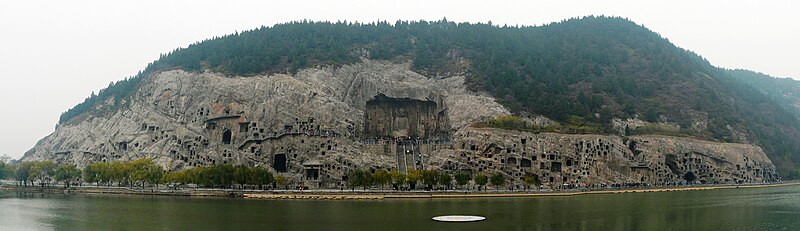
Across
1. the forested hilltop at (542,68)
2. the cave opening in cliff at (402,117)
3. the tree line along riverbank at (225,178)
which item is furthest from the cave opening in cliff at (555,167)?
the cave opening in cliff at (402,117)

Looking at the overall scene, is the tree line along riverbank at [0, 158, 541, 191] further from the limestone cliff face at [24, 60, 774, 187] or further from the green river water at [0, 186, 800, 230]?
the green river water at [0, 186, 800, 230]

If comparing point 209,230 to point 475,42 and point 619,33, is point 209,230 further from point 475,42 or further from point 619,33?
point 619,33

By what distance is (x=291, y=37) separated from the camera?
12850cm

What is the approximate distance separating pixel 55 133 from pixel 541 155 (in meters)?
82.2

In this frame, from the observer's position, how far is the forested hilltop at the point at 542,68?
111688mm

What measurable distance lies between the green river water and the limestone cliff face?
21.3 m

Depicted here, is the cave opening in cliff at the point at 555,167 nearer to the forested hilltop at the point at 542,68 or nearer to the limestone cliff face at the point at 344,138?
the limestone cliff face at the point at 344,138

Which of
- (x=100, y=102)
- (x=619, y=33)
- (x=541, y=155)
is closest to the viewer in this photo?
(x=541, y=155)

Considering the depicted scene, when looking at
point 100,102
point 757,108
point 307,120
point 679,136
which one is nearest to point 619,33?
point 757,108

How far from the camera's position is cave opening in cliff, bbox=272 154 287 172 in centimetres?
9919

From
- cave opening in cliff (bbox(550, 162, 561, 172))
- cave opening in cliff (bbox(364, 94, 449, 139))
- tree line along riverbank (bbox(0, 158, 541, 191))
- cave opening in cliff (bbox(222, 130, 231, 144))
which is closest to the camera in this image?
tree line along riverbank (bbox(0, 158, 541, 191))

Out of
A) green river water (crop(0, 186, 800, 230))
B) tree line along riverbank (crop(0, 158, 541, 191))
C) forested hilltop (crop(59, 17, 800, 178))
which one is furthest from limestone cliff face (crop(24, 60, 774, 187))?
green river water (crop(0, 186, 800, 230))

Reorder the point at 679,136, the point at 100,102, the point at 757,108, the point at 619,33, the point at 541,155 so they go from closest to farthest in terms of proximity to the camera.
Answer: the point at 541,155 → the point at 679,136 → the point at 100,102 → the point at 757,108 → the point at 619,33

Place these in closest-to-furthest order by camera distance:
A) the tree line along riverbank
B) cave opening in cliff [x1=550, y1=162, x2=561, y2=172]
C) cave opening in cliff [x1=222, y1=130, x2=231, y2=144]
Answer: the tree line along riverbank → cave opening in cliff [x1=550, y1=162, x2=561, y2=172] → cave opening in cliff [x1=222, y1=130, x2=231, y2=144]
